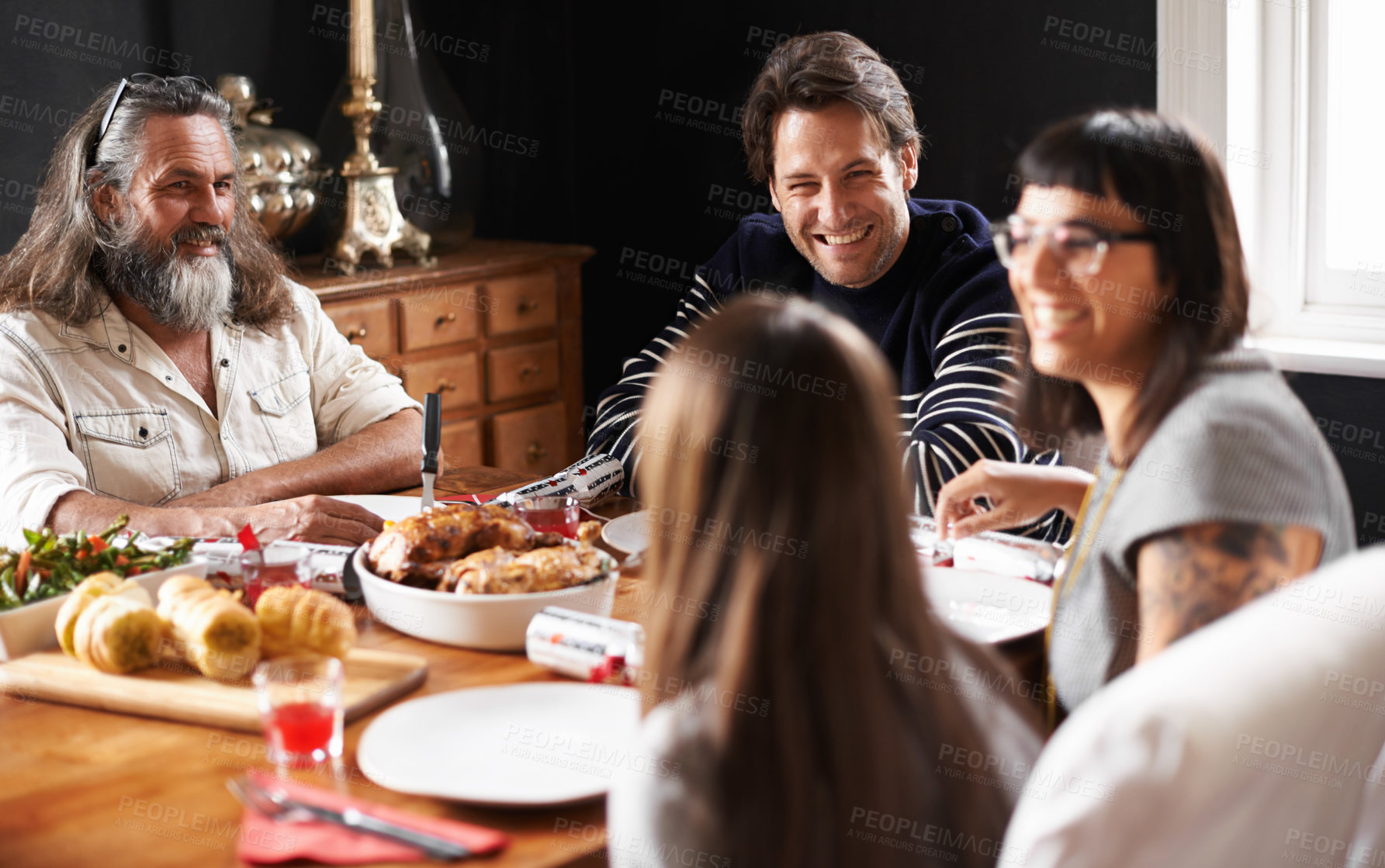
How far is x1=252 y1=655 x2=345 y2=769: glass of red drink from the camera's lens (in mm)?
1105

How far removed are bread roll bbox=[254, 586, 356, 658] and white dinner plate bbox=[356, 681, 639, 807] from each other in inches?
5.5

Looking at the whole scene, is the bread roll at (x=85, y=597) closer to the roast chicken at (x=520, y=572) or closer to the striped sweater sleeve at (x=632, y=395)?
the roast chicken at (x=520, y=572)

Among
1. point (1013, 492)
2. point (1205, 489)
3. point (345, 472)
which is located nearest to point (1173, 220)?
point (1205, 489)

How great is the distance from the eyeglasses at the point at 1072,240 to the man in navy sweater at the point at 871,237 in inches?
35.2

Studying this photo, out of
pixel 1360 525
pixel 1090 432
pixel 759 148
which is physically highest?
pixel 759 148

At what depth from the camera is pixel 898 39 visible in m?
3.60

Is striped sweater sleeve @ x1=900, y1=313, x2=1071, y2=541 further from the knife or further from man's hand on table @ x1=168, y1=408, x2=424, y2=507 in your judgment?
man's hand on table @ x1=168, y1=408, x2=424, y2=507

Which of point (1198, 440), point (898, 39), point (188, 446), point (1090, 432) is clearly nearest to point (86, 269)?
point (188, 446)

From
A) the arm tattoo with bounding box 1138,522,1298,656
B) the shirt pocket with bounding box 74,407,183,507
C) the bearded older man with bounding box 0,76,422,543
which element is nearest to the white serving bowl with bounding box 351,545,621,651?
the arm tattoo with bounding box 1138,522,1298,656

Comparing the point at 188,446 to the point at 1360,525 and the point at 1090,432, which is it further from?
the point at 1360,525

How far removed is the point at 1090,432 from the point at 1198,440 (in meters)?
0.38

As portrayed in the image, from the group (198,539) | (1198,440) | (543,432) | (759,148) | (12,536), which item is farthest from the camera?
(543,432)

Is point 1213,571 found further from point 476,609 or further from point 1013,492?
point 476,609

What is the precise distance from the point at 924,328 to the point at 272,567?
4.16 ft
